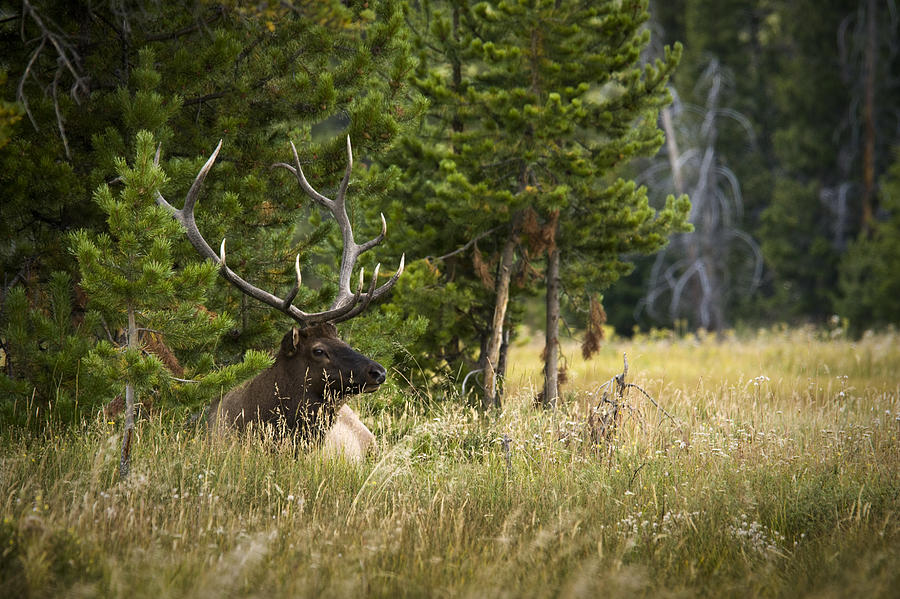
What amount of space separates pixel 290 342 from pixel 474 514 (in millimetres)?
2238

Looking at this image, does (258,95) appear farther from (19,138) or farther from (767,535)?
(767,535)

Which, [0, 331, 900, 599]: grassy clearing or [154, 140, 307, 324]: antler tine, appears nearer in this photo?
[0, 331, 900, 599]: grassy clearing

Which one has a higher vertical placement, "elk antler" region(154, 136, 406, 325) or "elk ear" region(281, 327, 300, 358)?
"elk antler" region(154, 136, 406, 325)

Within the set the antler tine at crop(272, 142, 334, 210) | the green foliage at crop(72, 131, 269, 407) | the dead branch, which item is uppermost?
the antler tine at crop(272, 142, 334, 210)

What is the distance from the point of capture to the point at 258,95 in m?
6.13

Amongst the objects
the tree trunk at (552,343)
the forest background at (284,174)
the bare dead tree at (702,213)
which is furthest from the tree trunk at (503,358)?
the bare dead tree at (702,213)

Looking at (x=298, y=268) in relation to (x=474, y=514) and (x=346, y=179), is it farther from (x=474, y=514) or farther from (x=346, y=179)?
(x=474, y=514)

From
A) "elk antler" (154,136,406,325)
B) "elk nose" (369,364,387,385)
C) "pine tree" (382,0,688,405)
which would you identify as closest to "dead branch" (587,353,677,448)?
"elk nose" (369,364,387,385)

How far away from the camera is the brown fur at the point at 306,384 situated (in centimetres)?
577

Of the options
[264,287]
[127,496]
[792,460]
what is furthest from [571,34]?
[127,496]

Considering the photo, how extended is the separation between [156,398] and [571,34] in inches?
212

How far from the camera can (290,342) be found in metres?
6.03

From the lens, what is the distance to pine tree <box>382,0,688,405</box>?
306 inches

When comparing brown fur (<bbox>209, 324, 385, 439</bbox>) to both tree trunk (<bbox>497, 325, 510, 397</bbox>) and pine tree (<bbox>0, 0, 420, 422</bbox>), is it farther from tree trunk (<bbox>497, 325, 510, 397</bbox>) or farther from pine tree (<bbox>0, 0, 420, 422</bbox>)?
tree trunk (<bbox>497, 325, 510, 397</bbox>)
